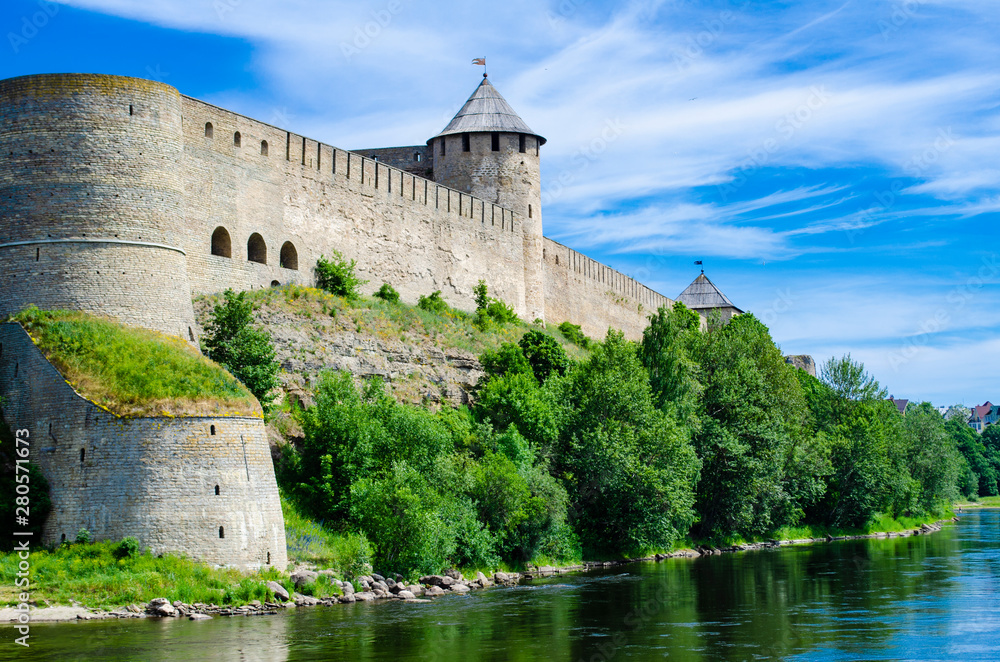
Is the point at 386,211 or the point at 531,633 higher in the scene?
the point at 386,211

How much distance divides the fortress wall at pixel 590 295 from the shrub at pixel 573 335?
1384mm

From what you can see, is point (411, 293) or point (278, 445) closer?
point (278, 445)

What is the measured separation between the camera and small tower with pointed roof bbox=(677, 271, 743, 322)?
7350 centimetres

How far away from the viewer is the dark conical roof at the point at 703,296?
73.7 meters

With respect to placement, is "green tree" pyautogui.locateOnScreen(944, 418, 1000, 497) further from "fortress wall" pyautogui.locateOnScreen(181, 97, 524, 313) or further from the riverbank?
the riverbank

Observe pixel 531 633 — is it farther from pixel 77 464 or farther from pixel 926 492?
pixel 926 492

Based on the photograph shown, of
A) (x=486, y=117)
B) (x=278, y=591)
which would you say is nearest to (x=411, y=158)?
(x=486, y=117)

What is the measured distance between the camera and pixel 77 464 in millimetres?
23188

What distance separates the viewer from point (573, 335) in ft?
157

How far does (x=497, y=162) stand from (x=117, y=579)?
91.8ft

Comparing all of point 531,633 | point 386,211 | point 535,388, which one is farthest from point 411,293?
point 531,633

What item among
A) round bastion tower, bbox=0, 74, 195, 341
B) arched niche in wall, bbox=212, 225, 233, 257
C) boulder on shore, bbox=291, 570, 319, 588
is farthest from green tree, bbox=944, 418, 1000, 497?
round bastion tower, bbox=0, 74, 195, 341

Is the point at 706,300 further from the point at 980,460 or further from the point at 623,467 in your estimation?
the point at 623,467

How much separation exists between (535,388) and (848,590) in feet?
38.7
